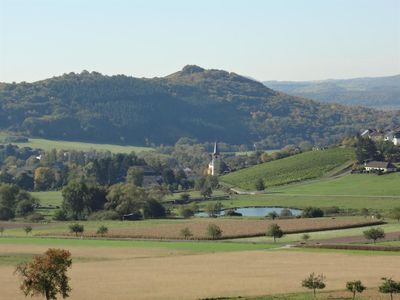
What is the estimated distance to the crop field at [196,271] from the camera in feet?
212

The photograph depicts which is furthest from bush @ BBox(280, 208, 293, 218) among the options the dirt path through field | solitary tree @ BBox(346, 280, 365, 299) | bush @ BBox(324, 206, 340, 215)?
solitary tree @ BBox(346, 280, 365, 299)

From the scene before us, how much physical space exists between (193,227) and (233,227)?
546cm

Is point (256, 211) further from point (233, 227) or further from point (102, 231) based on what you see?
point (102, 231)

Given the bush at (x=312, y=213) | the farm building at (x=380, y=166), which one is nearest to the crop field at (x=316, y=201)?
the bush at (x=312, y=213)

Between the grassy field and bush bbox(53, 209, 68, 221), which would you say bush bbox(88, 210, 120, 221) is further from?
the grassy field

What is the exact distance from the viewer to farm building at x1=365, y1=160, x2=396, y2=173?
174875 millimetres

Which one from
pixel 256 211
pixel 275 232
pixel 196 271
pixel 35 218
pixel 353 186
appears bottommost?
pixel 256 211

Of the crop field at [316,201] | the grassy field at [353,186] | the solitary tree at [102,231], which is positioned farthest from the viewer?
the grassy field at [353,186]

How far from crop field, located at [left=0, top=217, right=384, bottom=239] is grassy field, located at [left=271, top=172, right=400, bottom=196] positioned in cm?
3448

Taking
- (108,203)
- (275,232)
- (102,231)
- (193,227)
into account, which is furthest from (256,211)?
(275,232)

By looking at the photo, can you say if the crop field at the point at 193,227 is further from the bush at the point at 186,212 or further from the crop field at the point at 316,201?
the crop field at the point at 316,201

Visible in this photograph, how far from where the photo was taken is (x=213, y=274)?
7300 cm

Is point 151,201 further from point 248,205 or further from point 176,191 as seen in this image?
point 176,191

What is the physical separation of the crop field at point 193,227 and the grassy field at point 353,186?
113 ft
